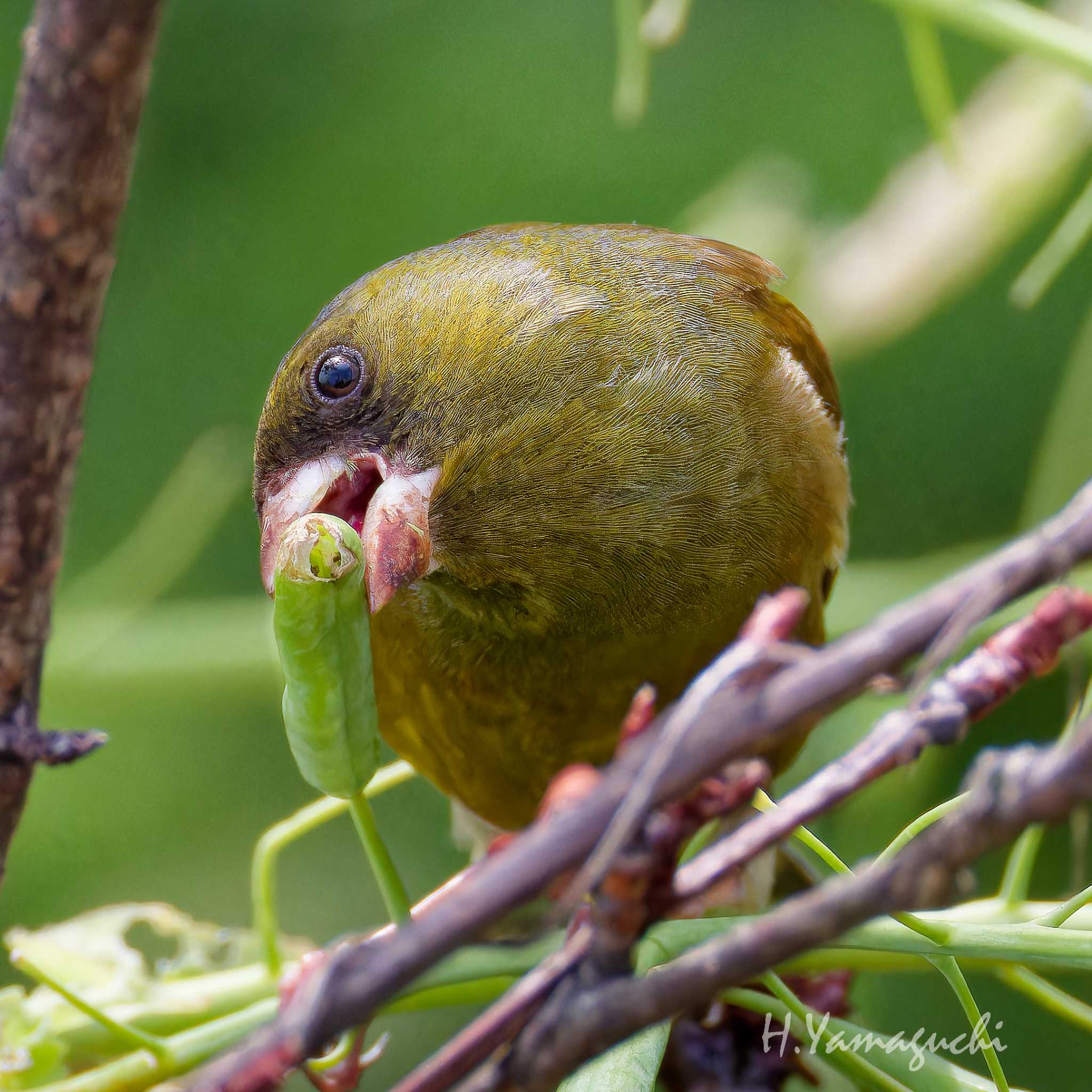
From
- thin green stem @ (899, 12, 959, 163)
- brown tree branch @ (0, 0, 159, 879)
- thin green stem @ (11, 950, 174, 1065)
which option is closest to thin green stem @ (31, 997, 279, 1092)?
thin green stem @ (11, 950, 174, 1065)

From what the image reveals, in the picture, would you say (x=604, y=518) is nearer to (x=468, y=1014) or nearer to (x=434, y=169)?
(x=468, y=1014)

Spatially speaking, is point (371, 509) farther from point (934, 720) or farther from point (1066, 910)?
point (934, 720)

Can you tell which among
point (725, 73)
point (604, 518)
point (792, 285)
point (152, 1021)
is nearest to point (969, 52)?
point (725, 73)

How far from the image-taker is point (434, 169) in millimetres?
3164

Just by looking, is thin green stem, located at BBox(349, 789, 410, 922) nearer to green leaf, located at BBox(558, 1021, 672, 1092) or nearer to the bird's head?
green leaf, located at BBox(558, 1021, 672, 1092)

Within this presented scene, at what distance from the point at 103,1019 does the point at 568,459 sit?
2.31ft

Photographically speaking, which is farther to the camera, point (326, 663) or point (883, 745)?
point (326, 663)

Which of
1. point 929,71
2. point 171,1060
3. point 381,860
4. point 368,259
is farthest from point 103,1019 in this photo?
point 368,259

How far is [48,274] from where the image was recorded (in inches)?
46.9

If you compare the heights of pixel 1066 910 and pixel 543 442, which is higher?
pixel 543 442

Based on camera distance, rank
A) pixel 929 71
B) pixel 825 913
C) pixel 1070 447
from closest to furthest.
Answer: pixel 825 913
pixel 929 71
pixel 1070 447

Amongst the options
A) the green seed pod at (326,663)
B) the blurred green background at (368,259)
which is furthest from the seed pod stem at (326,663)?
the blurred green background at (368,259)

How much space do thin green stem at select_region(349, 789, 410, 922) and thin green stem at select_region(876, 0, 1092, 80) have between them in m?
1.08

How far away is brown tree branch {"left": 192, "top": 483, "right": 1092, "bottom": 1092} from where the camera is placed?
0.43m
